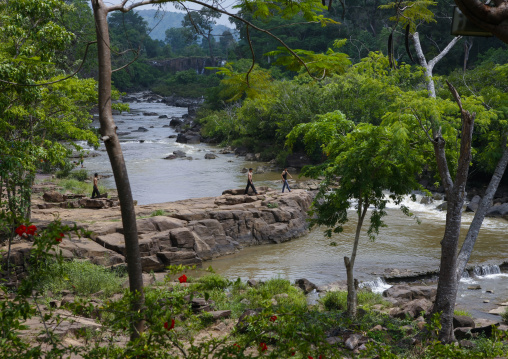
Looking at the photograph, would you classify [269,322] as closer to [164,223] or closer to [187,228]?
[187,228]

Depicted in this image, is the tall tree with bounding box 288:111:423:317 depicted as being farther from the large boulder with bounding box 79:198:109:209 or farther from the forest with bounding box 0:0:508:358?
the large boulder with bounding box 79:198:109:209

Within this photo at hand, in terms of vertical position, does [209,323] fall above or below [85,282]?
above

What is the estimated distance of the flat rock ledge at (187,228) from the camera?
14.9m

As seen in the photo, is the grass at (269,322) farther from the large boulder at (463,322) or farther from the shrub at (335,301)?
the large boulder at (463,322)

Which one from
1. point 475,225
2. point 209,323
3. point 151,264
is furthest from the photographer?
point 151,264

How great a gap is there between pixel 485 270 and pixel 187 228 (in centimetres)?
1035

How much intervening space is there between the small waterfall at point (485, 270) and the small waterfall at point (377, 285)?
10.5 ft

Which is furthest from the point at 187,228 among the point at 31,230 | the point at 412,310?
the point at 31,230

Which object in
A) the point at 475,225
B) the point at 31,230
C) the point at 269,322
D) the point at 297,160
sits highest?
the point at 31,230

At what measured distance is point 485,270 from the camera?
639 inches

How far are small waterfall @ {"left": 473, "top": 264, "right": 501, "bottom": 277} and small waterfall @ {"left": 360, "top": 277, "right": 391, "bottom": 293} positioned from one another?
3208mm

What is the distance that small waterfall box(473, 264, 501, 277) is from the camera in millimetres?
16141

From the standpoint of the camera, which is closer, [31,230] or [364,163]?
[31,230]


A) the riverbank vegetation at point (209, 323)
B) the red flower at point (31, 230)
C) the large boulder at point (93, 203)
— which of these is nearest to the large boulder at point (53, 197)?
the large boulder at point (93, 203)
